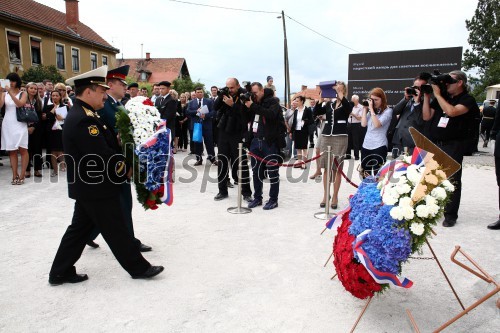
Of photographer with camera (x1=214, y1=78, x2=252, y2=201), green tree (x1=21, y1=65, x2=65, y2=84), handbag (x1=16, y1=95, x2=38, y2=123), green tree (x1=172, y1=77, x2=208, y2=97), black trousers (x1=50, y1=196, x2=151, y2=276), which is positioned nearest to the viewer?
black trousers (x1=50, y1=196, x2=151, y2=276)

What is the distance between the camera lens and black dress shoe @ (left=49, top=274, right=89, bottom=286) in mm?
3355

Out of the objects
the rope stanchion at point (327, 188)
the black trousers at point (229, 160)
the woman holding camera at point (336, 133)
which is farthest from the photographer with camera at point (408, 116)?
the black trousers at point (229, 160)

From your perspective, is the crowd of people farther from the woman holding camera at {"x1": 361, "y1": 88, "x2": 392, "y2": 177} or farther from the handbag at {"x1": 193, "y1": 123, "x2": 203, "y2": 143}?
the handbag at {"x1": 193, "y1": 123, "x2": 203, "y2": 143}

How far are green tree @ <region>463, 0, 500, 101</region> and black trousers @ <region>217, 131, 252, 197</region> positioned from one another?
50.3 metres

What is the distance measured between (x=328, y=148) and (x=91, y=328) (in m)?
4.05

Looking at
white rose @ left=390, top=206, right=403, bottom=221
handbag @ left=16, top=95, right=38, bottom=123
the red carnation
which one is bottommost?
the red carnation

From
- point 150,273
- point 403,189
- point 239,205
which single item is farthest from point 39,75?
point 403,189

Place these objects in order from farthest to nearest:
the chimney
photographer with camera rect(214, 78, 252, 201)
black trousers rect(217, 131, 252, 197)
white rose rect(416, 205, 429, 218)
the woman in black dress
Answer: the chimney, the woman in black dress, black trousers rect(217, 131, 252, 197), photographer with camera rect(214, 78, 252, 201), white rose rect(416, 205, 429, 218)

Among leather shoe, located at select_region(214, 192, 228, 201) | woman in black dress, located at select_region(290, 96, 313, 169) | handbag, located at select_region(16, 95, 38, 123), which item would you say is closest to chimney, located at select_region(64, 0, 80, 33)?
handbag, located at select_region(16, 95, 38, 123)

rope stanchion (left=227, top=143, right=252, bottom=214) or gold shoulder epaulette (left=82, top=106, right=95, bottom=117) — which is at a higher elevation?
gold shoulder epaulette (left=82, top=106, right=95, bottom=117)

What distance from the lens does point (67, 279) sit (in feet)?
11.2

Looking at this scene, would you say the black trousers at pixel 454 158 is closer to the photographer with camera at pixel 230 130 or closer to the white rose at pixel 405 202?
the white rose at pixel 405 202

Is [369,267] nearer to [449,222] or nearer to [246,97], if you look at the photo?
[449,222]

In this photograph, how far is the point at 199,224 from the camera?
5.16 m
